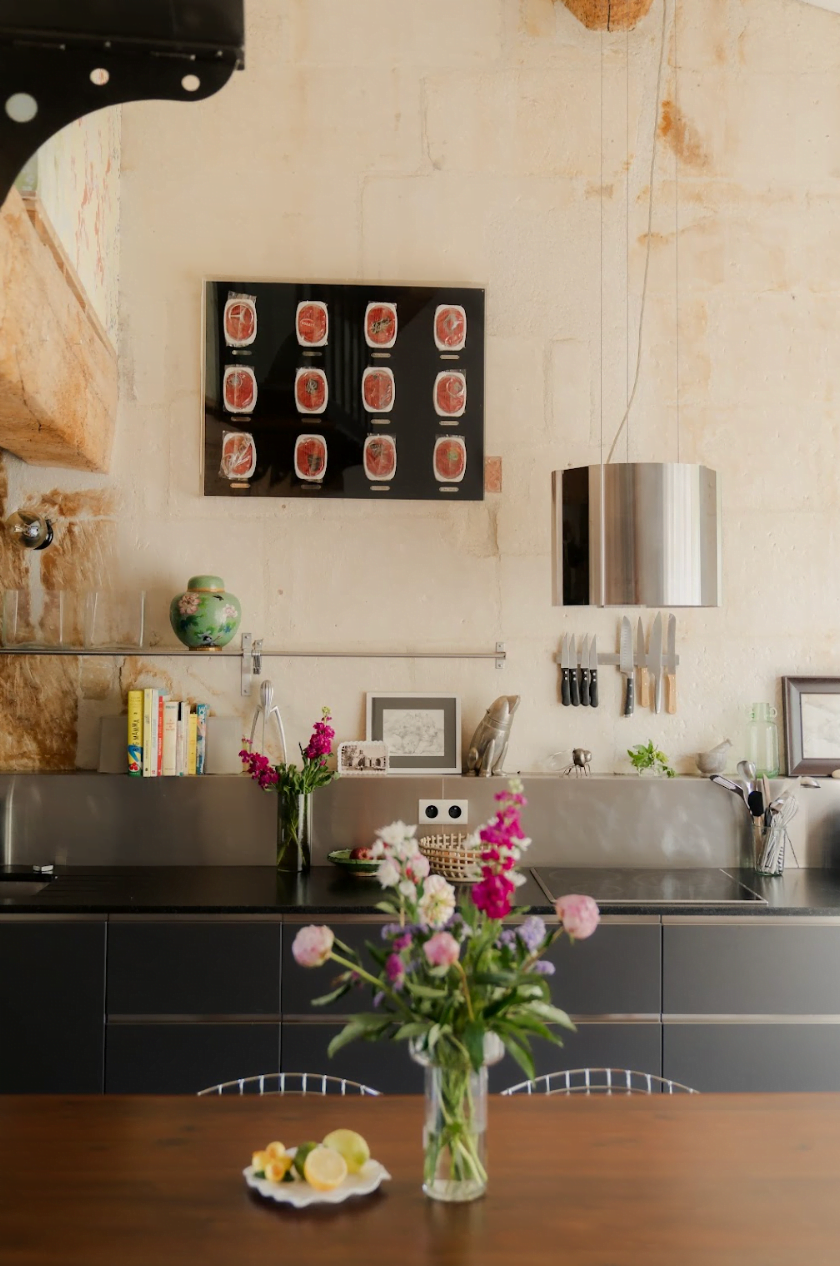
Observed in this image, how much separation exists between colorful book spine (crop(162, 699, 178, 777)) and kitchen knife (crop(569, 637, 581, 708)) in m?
1.25

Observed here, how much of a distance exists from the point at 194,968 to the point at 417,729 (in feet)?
3.52

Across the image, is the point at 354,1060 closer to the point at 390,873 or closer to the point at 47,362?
the point at 390,873

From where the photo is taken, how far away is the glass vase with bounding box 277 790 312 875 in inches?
131

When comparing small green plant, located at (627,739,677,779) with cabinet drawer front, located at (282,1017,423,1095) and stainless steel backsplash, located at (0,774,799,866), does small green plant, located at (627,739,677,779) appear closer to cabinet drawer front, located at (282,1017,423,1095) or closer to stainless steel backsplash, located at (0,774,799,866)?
stainless steel backsplash, located at (0,774,799,866)

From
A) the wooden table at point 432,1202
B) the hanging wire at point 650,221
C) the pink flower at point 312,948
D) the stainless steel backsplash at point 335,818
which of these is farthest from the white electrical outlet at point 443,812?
the pink flower at point 312,948

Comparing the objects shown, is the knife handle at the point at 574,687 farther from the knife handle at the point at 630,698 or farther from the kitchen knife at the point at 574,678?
the knife handle at the point at 630,698

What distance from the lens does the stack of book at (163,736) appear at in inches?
132

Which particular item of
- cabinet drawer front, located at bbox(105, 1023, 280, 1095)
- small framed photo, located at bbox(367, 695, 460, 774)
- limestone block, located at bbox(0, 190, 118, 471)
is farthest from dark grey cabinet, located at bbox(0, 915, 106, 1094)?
limestone block, located at bbox(0, 190, 118, 471)

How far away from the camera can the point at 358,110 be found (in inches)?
144

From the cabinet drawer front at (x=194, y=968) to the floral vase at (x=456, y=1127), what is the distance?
1449 mm

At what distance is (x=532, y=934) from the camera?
146 cm

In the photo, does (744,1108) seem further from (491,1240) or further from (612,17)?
(612,17)

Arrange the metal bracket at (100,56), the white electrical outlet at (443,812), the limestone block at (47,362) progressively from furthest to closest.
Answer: the white electrical outlet at (443,812) → the limestone block at (47,362) → the metal bracket at (100,56)

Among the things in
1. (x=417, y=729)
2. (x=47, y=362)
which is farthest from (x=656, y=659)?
(x=47, y=362)
